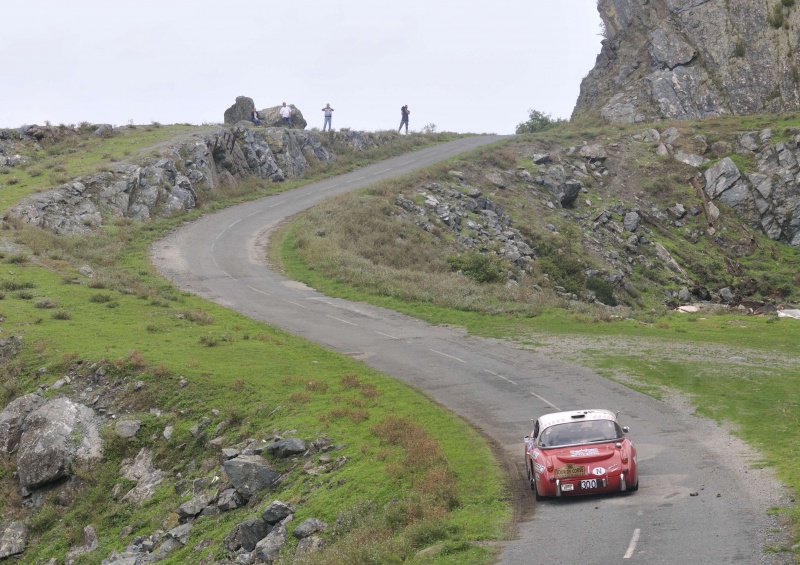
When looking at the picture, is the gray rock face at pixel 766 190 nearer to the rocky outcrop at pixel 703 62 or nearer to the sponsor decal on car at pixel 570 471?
the rocky outcrop at pixel 703 62

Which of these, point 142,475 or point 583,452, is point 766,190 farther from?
point 142,475

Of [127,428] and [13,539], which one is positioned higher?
[127,428]

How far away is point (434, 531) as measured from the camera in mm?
15484

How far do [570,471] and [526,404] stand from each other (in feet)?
28.1

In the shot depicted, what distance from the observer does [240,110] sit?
265 feet

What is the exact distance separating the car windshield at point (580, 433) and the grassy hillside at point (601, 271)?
3846 mm

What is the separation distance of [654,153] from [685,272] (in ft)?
61.9

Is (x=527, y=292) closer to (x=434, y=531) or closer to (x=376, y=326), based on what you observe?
(x=376, y=326)

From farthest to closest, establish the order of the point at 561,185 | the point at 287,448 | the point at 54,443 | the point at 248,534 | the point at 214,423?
the point at 561,185 → the point at 214,423 → the point at 54,443 → the point at 287,448 → the point at 248,534

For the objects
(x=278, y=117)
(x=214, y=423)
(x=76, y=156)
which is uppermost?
(x=278, y=117)

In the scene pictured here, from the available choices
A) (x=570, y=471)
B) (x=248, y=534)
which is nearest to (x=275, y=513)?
(x=248, y=534)

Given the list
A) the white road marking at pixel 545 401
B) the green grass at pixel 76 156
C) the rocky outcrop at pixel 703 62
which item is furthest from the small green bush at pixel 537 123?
the white road marking at pixel 545 401

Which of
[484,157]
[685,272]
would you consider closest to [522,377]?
[685,272]

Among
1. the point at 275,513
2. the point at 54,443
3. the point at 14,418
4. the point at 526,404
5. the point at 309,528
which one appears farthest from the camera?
the point at 526,404
